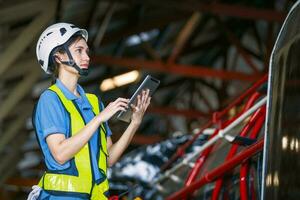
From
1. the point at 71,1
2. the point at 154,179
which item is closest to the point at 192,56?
the point at 71,1

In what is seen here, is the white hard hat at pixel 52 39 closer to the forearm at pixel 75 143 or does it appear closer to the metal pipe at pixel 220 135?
the forearm at pixel 75 143

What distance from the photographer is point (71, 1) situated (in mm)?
18312

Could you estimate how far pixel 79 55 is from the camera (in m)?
4.11

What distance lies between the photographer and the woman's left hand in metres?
4.02

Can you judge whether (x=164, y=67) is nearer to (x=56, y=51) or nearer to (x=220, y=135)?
(x=220, y=135)

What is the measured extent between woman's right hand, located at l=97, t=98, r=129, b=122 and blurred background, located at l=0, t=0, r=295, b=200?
4.58 m

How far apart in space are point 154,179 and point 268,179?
5.71 metres

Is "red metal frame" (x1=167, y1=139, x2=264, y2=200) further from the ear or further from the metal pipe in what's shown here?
the ear

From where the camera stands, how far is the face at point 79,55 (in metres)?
4.09

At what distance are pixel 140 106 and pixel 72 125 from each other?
0.36 metres

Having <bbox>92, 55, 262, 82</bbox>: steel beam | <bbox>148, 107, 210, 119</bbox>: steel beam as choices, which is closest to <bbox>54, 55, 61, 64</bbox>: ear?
<bbox>92, 55, 262, 82</bbox>: steel beam

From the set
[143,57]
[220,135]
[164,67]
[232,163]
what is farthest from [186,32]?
[232,163]

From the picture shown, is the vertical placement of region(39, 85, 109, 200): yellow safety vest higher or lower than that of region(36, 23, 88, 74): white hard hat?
lower

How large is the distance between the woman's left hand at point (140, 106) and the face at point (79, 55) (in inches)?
12.8
